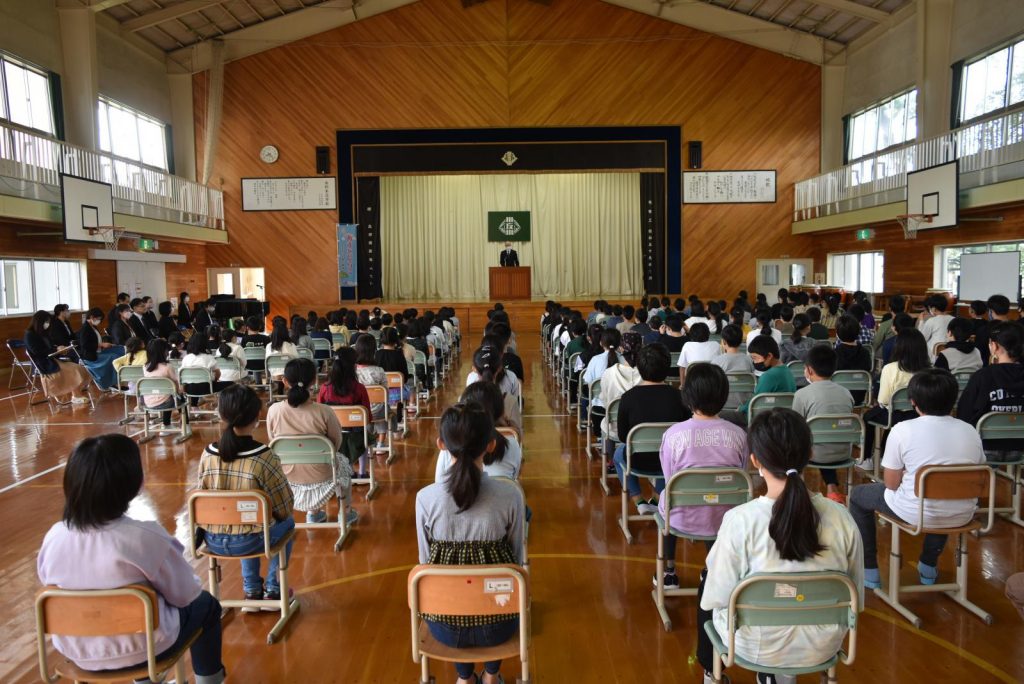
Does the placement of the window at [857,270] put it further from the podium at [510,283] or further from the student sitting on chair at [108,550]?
the student sitting on chair at [108,550]

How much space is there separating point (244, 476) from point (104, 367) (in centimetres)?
835

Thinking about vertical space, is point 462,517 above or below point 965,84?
below

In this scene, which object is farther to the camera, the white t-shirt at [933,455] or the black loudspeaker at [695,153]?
the black loudspeaker at [695,153]

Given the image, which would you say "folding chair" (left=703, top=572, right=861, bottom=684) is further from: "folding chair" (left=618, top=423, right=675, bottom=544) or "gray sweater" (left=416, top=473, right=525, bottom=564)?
"folding chair" (left=618, top=423, right=675, bottom=544)

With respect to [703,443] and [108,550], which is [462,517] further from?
[703,443]

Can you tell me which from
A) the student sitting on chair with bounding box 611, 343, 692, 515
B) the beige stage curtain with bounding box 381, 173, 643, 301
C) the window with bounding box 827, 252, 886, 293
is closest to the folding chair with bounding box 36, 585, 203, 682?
the student sitting on chair with bounding box 611, 343, 692, 515

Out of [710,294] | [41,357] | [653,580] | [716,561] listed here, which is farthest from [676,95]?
[716,561]

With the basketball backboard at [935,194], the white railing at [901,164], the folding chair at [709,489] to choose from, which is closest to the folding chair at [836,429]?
the folding chair at [709,489]

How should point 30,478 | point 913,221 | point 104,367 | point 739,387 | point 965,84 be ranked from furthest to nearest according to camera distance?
point 965,84
point 913,221
point 104,367
point 30,478
point 739,387

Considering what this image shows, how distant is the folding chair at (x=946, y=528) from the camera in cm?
345

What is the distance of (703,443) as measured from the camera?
3596mm

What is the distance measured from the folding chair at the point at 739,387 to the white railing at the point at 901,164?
8.02 metres

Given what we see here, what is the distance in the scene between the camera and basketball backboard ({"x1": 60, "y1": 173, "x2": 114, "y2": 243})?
40.5ft

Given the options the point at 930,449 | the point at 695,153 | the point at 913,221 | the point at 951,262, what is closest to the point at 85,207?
the point at 930,449
